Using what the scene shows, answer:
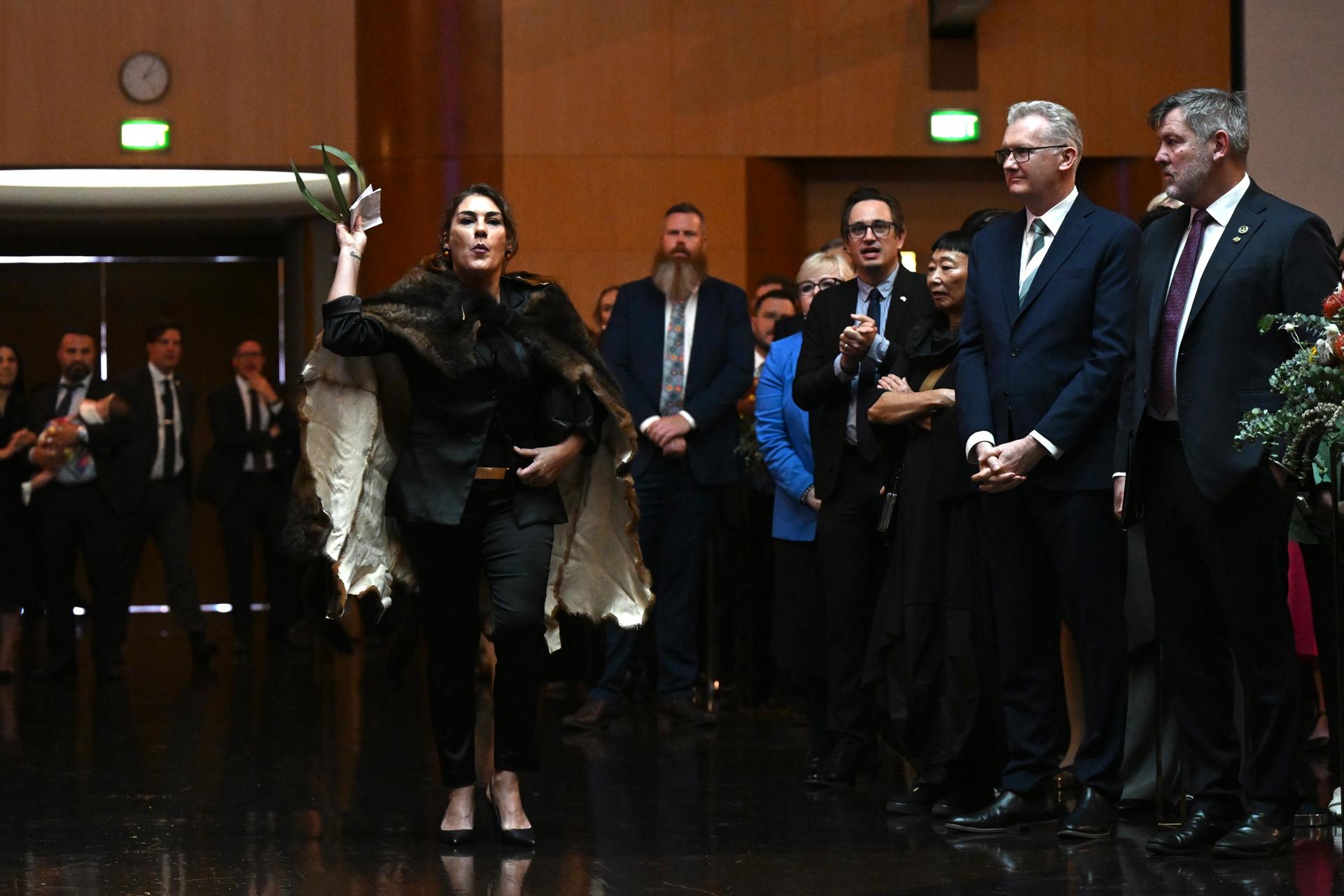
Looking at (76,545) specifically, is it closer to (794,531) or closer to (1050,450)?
(794,531)

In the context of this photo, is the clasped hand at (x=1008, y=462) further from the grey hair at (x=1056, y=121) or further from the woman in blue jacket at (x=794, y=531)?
the woman in blue jacket at (x=794, y=531)

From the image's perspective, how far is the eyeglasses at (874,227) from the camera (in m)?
5.16

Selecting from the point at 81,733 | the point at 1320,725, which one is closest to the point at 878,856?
the point at 1320,725

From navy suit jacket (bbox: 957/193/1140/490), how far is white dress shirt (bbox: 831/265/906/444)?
0.63 metres

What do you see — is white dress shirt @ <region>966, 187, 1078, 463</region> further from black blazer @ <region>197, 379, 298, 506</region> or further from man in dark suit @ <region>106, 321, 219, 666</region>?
black blazer @ <region>197, 379, 298, 506</region>

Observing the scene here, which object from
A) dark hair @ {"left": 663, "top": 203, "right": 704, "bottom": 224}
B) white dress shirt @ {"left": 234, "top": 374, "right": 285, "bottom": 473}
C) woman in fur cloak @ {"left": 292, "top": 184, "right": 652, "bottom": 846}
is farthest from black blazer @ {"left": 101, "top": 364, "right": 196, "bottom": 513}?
woman in fur cloak @ {"left": 292, "top": 184, "right": 652, "bottom": 846}

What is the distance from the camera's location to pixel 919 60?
1013 cm

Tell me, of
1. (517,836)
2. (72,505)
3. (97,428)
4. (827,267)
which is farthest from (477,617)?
(72,505)

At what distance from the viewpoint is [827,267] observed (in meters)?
6.23

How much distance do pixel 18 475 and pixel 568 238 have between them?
3.19 m

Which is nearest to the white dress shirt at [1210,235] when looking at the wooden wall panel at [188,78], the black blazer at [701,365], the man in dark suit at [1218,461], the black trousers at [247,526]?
the man in dark suit at [1218,461]

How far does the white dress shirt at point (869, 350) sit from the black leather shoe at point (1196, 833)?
1.48 m

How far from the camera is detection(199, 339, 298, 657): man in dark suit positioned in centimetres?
929

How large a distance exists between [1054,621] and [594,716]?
2.40 metres
